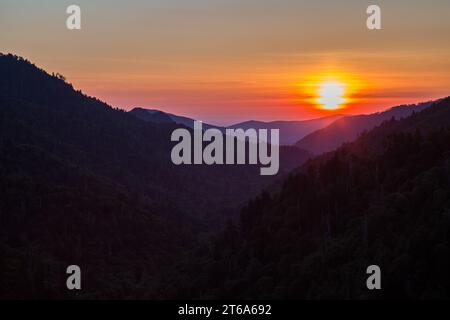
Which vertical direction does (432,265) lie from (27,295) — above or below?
above

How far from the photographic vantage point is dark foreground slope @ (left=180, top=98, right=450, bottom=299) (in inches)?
2987

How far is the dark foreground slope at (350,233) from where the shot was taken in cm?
7588

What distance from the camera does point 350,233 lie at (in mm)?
99625

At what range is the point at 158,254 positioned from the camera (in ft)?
625

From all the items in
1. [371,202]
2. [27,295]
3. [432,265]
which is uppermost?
[371,202]

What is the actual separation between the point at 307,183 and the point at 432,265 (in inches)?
2362

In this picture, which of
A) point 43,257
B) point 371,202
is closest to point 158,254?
point 43,257
